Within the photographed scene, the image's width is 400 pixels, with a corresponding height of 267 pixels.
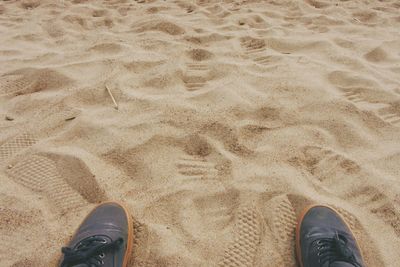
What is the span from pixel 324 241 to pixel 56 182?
1.26 m

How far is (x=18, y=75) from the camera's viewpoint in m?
2.19

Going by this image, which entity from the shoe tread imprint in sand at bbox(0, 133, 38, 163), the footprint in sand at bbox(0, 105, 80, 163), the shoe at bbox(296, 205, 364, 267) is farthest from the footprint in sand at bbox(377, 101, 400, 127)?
the shoe tread imprint in sand at bbox(0, 133, 38, 163)

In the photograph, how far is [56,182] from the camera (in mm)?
1487

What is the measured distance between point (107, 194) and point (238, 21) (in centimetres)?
209

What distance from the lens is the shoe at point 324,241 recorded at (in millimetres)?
1219

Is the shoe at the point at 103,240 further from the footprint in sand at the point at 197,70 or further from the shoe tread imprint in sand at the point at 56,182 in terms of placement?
the footprint in sand at the point at 197,70

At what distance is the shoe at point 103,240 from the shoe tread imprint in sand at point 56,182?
0.11m

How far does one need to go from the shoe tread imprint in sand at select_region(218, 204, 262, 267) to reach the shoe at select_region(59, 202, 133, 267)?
409 millimetres

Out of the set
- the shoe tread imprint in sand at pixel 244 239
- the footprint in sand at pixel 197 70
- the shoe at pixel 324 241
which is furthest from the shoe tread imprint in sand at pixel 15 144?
the shoe at pixel 324 241

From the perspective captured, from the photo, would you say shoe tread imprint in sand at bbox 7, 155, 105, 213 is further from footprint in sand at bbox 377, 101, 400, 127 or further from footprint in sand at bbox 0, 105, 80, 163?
footprint in sand at bbox 377, 101, 400, 127

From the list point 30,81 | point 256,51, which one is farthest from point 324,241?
point 30,81

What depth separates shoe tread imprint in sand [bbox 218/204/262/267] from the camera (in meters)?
1.24

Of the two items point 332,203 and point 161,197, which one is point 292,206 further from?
point 161,197

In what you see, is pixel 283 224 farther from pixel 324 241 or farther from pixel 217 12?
pixel 217 12
